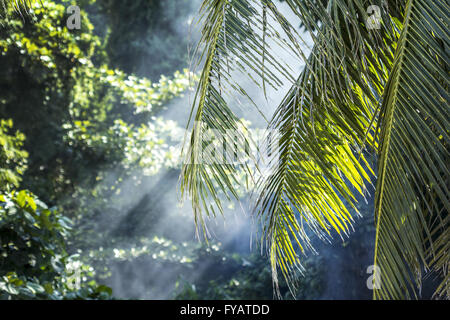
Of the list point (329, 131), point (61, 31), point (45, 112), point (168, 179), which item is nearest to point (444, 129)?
point (329, 131)

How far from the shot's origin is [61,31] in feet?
24.1

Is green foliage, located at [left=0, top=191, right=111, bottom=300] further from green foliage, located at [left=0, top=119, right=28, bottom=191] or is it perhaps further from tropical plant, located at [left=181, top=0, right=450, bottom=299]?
tropical plant, located at [left=181, top=0, right=450, bottom=299]

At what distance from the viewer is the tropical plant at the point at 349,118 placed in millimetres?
1625

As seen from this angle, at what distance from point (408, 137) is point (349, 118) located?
0.70 metres

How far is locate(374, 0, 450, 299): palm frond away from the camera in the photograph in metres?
1.60

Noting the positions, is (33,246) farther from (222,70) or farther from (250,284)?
(250,284)

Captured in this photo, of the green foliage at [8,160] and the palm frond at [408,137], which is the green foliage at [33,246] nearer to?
the green foliage at [8,160]

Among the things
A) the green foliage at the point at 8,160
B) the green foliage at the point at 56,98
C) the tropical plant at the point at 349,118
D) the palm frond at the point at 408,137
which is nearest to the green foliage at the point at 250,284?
the green foliage at the point at 56,98

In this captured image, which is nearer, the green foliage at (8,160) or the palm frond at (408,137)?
the palm frond at (408,137)

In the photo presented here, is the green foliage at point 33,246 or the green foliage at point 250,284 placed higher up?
the green foliage at point 250,284

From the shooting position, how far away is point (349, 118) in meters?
2.34

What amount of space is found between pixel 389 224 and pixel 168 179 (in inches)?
321

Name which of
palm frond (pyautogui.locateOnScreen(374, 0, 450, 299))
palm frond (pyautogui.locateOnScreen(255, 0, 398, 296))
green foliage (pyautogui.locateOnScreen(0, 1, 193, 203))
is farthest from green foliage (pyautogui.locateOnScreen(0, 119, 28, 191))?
palm frond (pyautogui.locateOnScreen(374, 0, 450, 299))

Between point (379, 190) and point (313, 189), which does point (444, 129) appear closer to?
point (379, 190)
